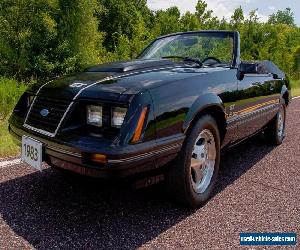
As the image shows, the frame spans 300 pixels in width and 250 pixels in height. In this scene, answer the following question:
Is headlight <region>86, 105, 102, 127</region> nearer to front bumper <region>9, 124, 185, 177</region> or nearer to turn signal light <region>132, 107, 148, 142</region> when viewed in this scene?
front bumper <region>9, 124, 185, 177</region>

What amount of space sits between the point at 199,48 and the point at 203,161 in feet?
4.84

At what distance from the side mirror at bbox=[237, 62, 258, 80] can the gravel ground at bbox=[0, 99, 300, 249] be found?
1.13 metres

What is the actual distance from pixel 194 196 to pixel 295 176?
1.63m

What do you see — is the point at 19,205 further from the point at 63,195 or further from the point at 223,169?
the point at 223,169

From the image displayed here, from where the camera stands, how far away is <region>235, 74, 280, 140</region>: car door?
3.83 metres

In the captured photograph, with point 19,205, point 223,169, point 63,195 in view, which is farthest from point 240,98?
point 19,205

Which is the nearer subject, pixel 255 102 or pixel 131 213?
pixel 131 213

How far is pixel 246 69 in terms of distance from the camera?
149 inches

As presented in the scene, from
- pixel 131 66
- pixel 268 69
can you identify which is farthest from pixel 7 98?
pixel 268 69

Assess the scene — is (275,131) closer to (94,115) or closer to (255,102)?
(255,102)

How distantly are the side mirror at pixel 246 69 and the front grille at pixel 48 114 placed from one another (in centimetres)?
196

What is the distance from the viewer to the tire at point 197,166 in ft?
9.23

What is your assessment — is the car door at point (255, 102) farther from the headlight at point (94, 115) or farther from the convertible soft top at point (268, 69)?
the headlight at point (94, 115)

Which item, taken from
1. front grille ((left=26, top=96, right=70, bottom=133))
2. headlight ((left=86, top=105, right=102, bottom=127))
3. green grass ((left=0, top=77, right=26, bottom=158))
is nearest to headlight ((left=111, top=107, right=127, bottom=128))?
headlight ((left=86, top=105, right=102, bottom=127))
